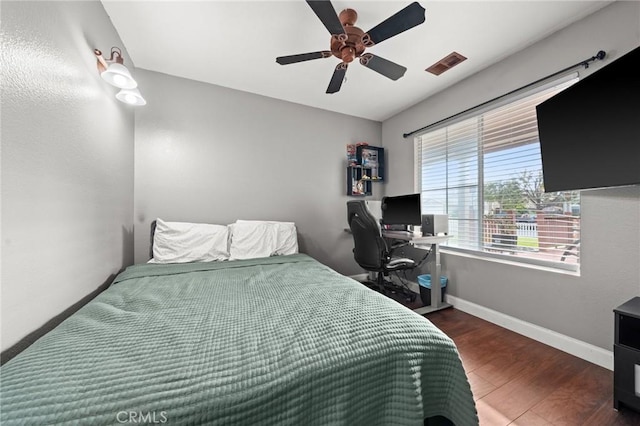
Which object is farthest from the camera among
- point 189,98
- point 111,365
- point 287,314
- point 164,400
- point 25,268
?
point 189,98

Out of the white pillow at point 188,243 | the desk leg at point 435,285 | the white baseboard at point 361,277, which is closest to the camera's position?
the white pillow at point 188,243

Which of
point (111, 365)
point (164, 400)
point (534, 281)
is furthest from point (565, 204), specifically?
point (111, 365)

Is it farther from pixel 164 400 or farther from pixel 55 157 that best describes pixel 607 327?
pixel 55 157

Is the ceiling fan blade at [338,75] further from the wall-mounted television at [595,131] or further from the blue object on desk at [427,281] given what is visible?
the blue object on desk at [427,281]

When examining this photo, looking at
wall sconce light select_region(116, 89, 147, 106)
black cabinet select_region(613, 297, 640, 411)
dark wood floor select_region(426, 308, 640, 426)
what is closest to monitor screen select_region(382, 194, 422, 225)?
dark wood floor select_region(426, 308, 640, 426)

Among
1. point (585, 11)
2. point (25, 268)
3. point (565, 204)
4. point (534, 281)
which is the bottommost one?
point (534, 281)

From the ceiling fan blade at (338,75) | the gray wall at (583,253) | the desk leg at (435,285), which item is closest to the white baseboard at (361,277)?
the desk leg at (435,285)

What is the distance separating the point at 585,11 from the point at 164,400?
3.17 meters

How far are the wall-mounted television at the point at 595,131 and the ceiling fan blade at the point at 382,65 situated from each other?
1.11 m

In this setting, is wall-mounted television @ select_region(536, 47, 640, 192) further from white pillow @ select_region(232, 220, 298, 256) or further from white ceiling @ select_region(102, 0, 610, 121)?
white pillow @ select_region(232, 220, 298, 256)

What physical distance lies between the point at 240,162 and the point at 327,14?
1.78 metres

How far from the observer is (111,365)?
0.66 metres

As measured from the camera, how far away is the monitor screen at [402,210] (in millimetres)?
2672

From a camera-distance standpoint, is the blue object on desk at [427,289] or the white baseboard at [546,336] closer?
the white baseboard at [546,336]
